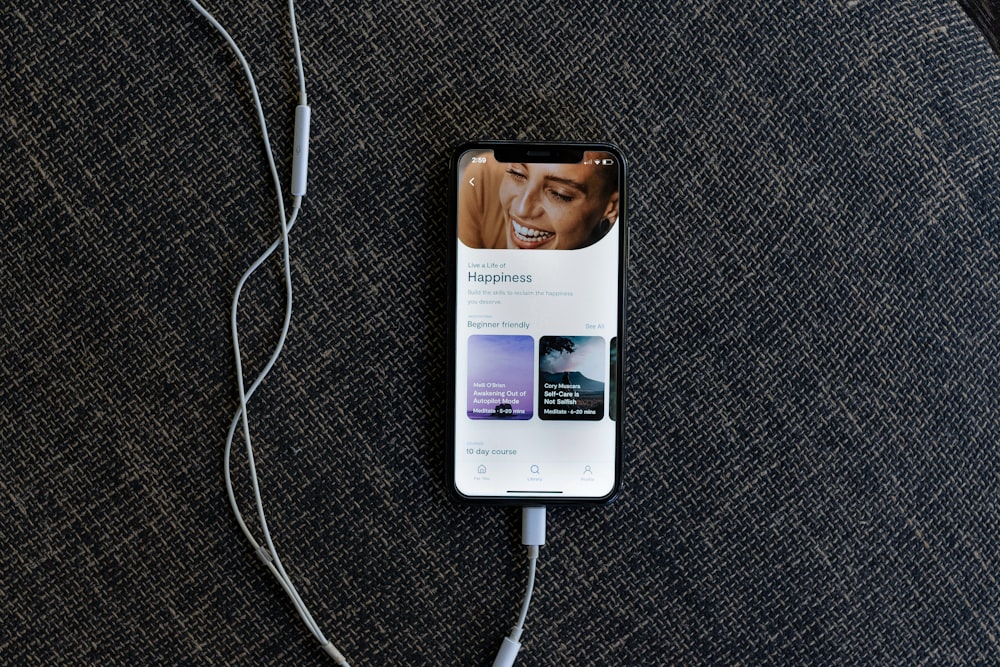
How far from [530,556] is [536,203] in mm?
264

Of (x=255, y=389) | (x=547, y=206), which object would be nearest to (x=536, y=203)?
(x=547, y=206)

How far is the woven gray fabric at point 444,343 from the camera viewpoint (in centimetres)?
62

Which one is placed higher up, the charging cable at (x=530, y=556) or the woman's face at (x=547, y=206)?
the woman's face at (x=547, y=206)

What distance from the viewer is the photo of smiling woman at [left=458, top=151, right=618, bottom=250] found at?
2.02ft

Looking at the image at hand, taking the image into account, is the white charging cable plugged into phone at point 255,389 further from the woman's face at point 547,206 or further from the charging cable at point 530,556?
the woman's face at point 547,206

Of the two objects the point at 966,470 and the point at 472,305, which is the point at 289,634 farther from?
the point at 966,470

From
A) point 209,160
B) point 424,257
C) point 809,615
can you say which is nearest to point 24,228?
point 209,160

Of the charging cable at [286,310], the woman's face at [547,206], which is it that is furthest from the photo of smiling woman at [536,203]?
the charging cable at [286,310]

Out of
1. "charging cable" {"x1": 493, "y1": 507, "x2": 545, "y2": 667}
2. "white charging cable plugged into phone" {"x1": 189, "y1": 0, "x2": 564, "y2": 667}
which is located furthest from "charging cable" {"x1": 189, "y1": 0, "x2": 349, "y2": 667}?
"charging cable" {"x1": 493, "y1": 507, "x2": 545, "y2": 667}

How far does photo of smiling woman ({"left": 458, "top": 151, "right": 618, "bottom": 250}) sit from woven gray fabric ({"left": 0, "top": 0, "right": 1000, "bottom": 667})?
3cm

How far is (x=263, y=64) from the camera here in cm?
63

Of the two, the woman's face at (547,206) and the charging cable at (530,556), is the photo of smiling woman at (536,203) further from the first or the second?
the charging cable at (530,556)

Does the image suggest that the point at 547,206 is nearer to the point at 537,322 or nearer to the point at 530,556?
the point at 537,322

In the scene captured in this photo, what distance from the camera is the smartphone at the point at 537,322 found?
616 millimetres
